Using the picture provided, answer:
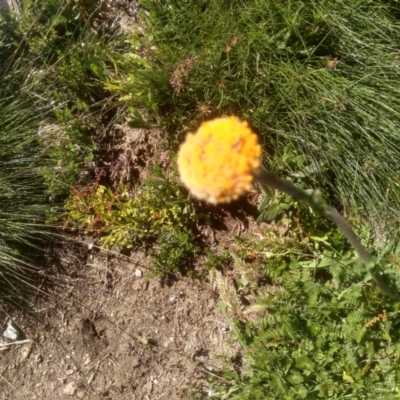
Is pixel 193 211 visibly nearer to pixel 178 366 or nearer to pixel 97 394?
pixel 178 366

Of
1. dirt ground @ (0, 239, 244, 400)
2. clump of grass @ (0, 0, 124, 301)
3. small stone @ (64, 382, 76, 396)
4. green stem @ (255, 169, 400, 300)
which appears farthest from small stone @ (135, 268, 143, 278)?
green stem @ (255, 169, 400, 300)

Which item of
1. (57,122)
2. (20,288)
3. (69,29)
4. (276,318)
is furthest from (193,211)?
(69,29)

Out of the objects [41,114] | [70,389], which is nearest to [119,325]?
[70,389]

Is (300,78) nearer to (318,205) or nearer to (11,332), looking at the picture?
(318,205)

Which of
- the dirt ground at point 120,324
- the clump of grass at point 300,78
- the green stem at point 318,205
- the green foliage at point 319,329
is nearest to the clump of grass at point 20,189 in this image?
the dirt ground at point 120,324

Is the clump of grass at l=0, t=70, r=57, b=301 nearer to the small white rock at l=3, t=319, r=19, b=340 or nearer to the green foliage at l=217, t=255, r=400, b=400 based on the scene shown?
the small white rock at l=3, t=319, r=19, b=340
